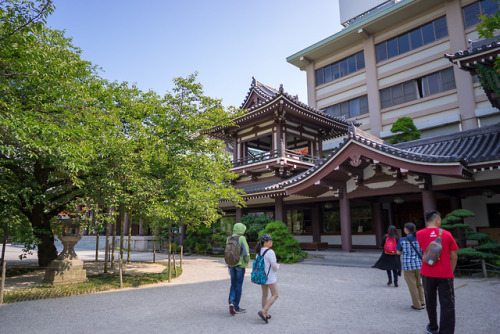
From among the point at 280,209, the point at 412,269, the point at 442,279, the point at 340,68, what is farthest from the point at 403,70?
the point at 442,279

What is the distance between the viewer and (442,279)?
14.3 feet

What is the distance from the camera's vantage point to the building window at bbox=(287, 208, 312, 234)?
19.6 metres

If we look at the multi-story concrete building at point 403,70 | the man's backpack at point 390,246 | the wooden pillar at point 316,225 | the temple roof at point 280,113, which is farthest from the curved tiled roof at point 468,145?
the multi-story concrete building at point 403,70

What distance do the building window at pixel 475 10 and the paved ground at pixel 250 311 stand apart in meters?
20.3

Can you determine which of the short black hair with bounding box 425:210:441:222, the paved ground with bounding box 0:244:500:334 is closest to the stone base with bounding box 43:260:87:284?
the paved ground with bounding box 0:244:500:334

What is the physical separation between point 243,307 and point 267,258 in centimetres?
188

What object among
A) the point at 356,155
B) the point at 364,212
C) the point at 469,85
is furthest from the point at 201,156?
the point at 469,85

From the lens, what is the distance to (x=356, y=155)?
44.0ft

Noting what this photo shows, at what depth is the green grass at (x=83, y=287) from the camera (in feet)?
25.2

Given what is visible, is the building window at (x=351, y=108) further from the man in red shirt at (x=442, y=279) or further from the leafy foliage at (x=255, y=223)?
the man in red shirt at (x=442, y=279)

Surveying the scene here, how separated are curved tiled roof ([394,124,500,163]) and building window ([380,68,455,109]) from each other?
10656 millimetres

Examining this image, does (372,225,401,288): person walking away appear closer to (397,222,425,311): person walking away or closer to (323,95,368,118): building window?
(397,222,425,311): person walking away

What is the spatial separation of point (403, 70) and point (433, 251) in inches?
933

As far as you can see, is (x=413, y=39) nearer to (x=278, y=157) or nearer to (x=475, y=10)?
(x=475, y=10)
